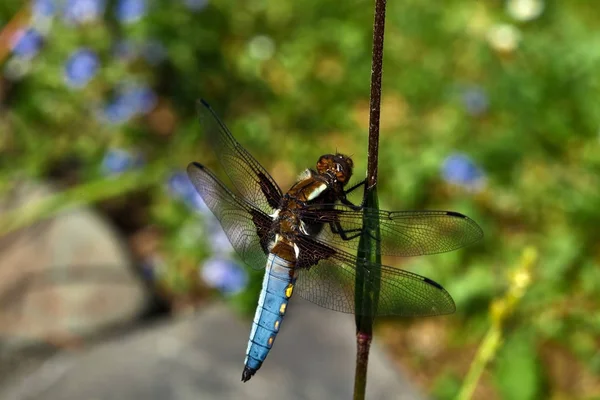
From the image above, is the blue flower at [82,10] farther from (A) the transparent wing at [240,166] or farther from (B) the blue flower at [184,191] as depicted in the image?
(A) the transparent wing at [240,166]

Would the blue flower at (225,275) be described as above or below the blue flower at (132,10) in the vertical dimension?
below

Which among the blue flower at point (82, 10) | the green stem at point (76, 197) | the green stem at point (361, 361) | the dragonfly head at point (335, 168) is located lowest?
the green stem at point (361, 361)

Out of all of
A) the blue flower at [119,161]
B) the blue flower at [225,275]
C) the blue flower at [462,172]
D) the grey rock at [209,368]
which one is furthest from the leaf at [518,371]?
the blue flower at [119,161]

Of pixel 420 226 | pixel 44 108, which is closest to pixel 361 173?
pixel 44 108

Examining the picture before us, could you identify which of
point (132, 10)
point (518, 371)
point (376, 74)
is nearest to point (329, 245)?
point (376, 74)

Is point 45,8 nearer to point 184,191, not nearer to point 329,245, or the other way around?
point 184,191
